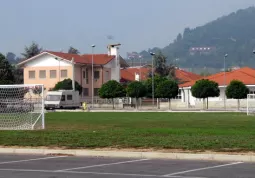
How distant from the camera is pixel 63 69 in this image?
320 ft

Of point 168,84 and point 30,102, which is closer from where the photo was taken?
point 30,102

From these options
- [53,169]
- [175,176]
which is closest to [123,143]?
[53,169]

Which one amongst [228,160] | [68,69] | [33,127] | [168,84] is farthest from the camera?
[68,69]

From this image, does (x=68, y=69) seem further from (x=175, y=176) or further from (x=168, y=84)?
(x=175, y=176)

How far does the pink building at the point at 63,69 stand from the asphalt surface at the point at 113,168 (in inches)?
3060

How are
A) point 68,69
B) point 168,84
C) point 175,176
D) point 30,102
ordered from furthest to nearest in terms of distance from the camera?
point 68,69 < point 168,84 < point 30,102 < point 175,176

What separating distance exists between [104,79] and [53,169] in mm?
87878

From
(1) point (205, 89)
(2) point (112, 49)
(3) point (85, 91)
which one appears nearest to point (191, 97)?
(1) point (205, 89)

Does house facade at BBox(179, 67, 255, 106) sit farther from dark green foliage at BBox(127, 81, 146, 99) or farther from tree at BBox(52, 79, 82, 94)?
tree at BBox(52, 79, 82, 94)

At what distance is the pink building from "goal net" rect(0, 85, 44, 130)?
5649 cm

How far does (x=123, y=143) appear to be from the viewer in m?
20.7

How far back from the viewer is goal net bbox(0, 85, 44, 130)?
103ft

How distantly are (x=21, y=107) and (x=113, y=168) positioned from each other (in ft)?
69.2

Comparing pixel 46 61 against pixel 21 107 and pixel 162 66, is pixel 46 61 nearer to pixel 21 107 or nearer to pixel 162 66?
pixel 162 66
